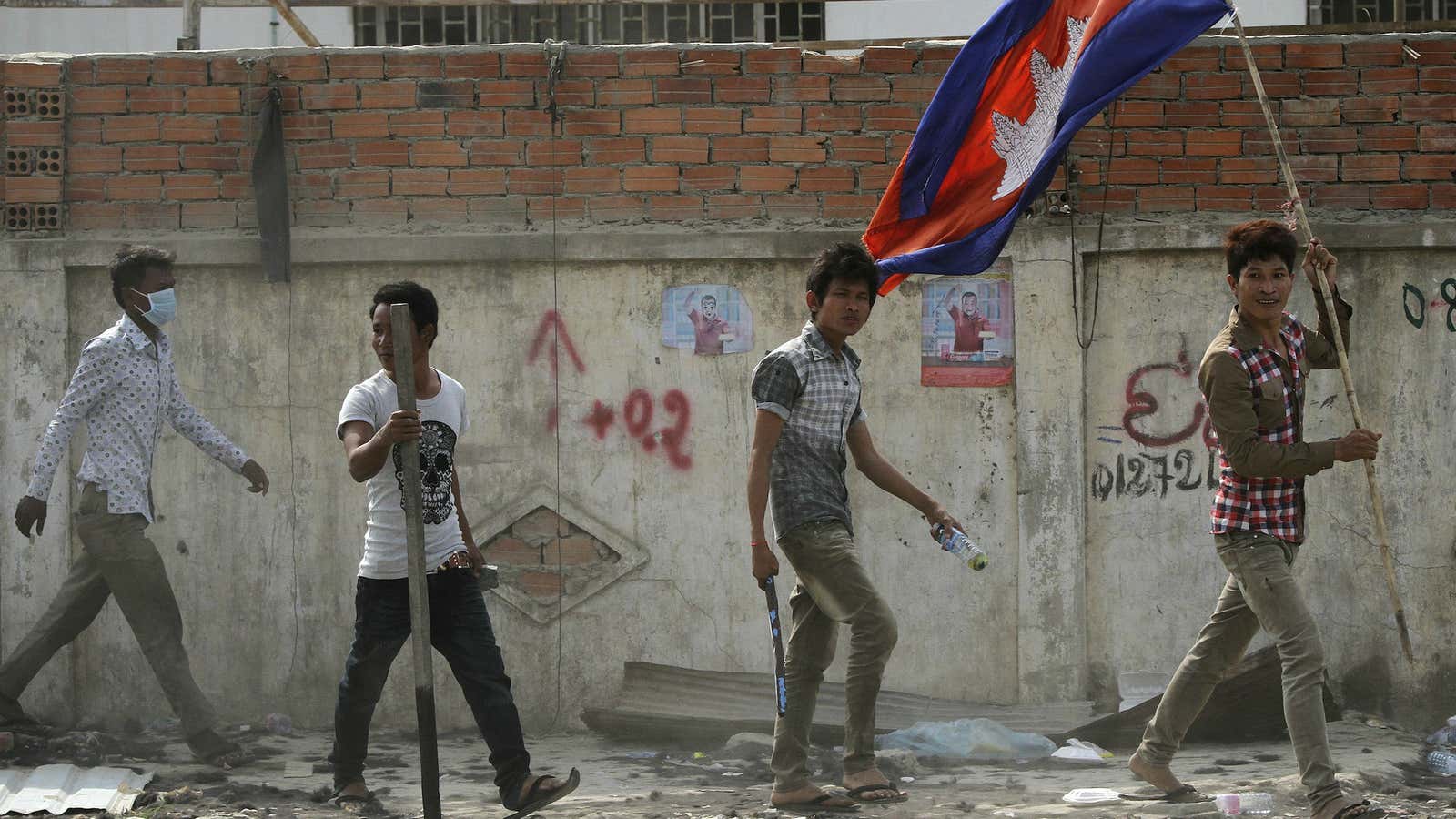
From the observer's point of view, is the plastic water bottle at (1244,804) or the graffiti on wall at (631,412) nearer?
the plastic water bottle at (1244,804)

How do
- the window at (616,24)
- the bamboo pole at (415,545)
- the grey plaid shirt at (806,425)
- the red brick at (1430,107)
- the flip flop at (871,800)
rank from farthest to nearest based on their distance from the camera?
the window at (616,24) < the red brick at (1430,107) < the flip flop at (871,800) < the grey plaid shirt at (806,425) < the bamboo pole at (415,545)

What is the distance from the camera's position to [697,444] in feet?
22.0

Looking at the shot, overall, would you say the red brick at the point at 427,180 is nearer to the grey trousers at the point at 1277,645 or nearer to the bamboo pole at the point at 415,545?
the bamboo pole at the point at 415,545

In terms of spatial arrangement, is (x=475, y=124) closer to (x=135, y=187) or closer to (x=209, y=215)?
(x=209, y=215)

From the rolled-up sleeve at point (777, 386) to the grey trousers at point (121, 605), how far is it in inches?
101

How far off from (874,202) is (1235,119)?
1538mm

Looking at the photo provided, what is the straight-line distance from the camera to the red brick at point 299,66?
6754mm

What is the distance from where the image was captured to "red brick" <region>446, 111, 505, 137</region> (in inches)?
265

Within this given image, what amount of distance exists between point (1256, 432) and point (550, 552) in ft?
10.1

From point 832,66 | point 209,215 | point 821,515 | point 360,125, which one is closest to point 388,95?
point 360,125

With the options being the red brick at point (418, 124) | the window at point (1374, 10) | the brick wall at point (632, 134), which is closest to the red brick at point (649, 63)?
the brick wall at point (632, 134)

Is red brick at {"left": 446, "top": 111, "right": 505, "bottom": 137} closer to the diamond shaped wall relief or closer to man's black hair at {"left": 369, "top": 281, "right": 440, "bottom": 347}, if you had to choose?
the diamond shaped wall relief

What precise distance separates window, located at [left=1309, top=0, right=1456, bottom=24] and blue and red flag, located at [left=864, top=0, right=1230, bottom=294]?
5.47 m

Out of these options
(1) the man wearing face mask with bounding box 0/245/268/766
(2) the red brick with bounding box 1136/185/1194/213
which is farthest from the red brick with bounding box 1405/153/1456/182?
(1) the man wearing face mask with bounding box 0/245/268/766
